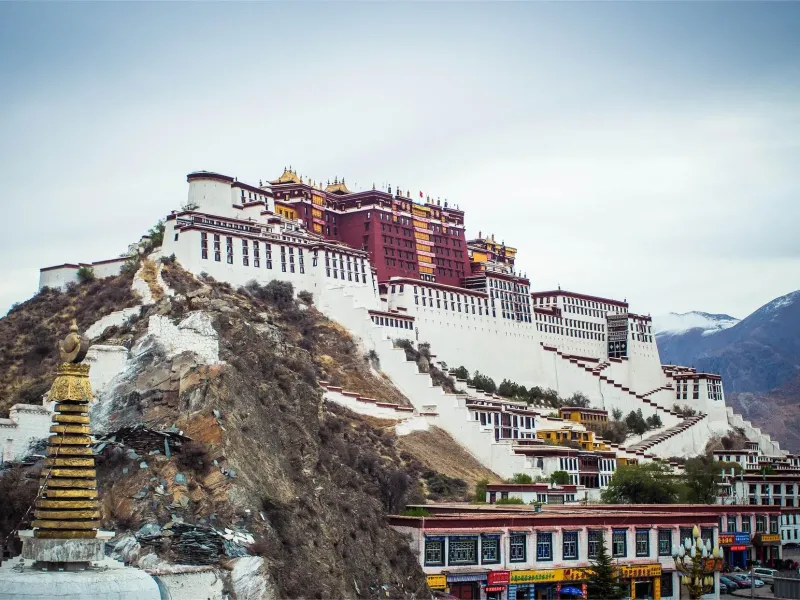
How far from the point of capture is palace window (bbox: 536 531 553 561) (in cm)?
4806

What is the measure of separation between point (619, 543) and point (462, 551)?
356 inches

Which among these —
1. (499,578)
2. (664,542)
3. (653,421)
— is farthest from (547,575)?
(653,421)

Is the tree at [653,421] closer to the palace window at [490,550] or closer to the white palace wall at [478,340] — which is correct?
the white palace wall at [478,340]

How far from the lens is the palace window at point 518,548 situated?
47.1 m

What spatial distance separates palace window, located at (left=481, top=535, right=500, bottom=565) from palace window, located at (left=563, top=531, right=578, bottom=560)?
147 inches

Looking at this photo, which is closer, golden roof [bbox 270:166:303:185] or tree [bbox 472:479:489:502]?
tree [bbox 472:479:489:502]

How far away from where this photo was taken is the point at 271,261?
83.1m

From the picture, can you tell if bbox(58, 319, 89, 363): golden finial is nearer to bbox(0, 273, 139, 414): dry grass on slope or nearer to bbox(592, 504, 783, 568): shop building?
bbox(0, 273, 139, 414): dry grass on slope

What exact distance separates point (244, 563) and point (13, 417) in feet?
42.4

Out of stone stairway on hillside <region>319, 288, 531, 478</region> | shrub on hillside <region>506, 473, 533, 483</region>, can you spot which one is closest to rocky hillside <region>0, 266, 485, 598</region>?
shrub on hillside <region>506, 473, 533, 483</region>

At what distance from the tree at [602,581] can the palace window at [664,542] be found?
21.8 ft

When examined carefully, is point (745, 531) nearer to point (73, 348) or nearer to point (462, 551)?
point (462, 551)

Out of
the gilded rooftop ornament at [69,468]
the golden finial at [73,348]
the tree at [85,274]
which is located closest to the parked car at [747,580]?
the gilded rooftop ornament at [69,468]

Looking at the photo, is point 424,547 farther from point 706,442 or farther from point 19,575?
point 706,442
